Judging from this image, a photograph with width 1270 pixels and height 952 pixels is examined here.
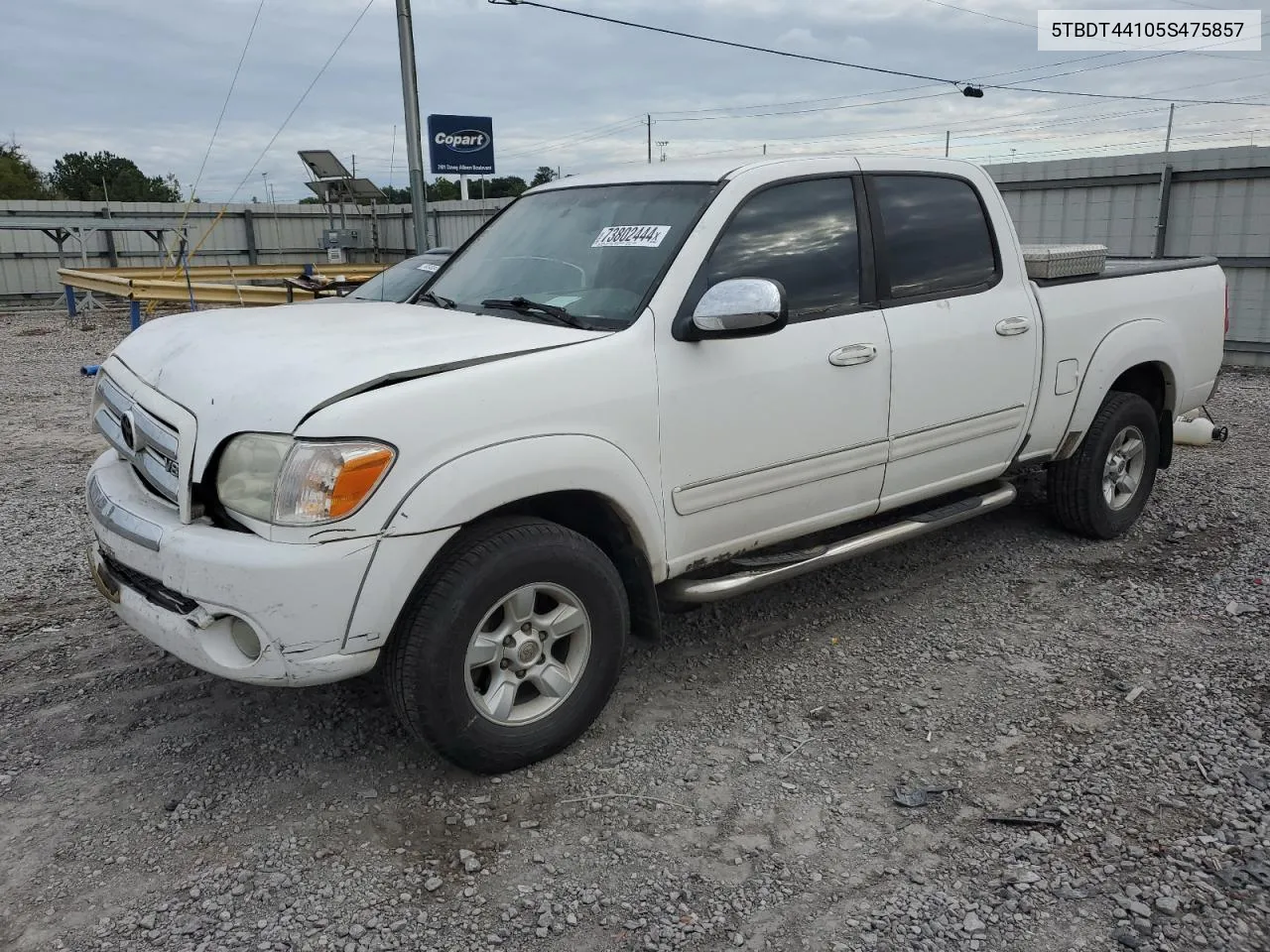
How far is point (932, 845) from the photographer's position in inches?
116

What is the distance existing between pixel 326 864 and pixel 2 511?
4580 millimetres

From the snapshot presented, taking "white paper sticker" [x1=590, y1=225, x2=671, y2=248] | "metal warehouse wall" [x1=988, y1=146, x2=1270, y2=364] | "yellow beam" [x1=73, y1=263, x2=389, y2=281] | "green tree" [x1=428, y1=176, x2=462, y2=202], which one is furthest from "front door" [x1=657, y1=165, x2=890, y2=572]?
"green tree" [x1=428, y1=176, x2=462, y2=202]

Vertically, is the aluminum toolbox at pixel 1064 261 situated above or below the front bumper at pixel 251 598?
above

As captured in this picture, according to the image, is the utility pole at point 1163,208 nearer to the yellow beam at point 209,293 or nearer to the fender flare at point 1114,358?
the fender flare at point 1114,358

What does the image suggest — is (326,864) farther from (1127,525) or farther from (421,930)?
(1127,525)

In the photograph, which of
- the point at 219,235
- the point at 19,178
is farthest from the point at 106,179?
the point at 219,235

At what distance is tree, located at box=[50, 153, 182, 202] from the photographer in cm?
4745

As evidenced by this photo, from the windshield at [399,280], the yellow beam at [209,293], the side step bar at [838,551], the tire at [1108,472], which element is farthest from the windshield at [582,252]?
the yellow beam at [209,293]

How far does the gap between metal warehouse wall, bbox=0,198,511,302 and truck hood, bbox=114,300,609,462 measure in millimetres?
17384

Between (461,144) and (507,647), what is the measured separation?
1427 cm

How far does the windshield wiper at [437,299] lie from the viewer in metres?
4.08

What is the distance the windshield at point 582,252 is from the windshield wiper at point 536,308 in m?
0.02

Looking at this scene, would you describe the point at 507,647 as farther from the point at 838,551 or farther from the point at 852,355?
the point at 852,355

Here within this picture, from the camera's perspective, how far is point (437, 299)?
4.21 m
